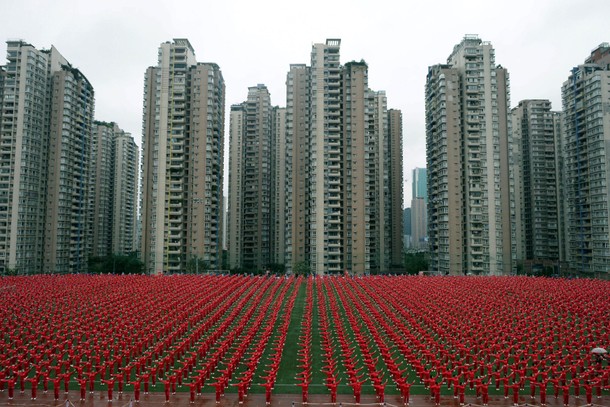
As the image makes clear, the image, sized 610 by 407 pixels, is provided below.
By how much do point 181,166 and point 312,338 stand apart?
49165mm

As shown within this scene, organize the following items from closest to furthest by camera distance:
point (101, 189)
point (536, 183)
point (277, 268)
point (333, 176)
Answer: point (333, 176), point (277, 268), point (536, 183), point (101, 189)

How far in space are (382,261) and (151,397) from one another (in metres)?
62.7

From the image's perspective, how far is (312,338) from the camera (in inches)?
938

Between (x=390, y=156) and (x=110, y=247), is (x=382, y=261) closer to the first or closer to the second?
(x=390, y=156)

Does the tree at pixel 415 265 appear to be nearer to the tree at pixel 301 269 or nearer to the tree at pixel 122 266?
the tree at pixel 301 269

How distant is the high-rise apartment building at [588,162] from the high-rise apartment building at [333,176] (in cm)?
2942

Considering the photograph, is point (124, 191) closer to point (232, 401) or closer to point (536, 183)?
point (536, 183)

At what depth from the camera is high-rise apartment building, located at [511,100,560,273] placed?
82250mm

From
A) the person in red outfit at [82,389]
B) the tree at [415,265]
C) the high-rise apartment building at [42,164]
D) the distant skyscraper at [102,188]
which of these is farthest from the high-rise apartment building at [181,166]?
the person in red outfit at [82,389]

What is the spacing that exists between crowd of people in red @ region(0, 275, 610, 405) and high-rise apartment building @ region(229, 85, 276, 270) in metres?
43.0

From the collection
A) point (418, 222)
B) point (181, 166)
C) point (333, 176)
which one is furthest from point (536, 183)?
point (418, 222)

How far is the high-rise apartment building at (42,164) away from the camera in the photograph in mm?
62969

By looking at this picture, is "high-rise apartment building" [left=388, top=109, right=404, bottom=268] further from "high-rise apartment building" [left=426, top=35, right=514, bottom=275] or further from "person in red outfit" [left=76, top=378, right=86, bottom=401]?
"person in red outfit" [left=76, top=378, right=86, bottom=401]

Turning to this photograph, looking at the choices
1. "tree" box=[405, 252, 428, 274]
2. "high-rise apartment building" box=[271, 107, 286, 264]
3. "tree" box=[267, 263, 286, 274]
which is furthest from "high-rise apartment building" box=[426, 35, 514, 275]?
"high-rise apartment building" box=[271, 107, 286, 264]
